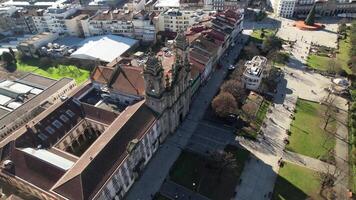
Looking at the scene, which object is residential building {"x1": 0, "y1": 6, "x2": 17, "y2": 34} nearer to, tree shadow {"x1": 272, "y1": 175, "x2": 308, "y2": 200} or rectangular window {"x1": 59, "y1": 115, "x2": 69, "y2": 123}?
rectangular window {"x1": 59, "y1": 115, "x2": 69, "y2": 123}

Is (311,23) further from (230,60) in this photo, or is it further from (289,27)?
(230,60)

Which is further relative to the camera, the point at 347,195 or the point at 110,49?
the point at 110,49

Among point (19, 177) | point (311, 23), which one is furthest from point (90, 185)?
point (311, 23)

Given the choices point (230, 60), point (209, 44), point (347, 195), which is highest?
point (209, 44)

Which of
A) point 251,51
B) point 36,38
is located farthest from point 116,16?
point 251,51

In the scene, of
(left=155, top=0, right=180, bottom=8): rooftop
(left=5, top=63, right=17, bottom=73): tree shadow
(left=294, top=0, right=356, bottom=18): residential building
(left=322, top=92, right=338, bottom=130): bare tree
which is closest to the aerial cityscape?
(left=322, top=92, right=338, bottom=130): bare tree

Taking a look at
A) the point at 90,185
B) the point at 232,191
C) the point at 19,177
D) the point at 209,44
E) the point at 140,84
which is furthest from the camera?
the point at 209,44

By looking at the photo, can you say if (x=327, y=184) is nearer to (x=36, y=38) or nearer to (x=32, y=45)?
(x=32, y=45)
